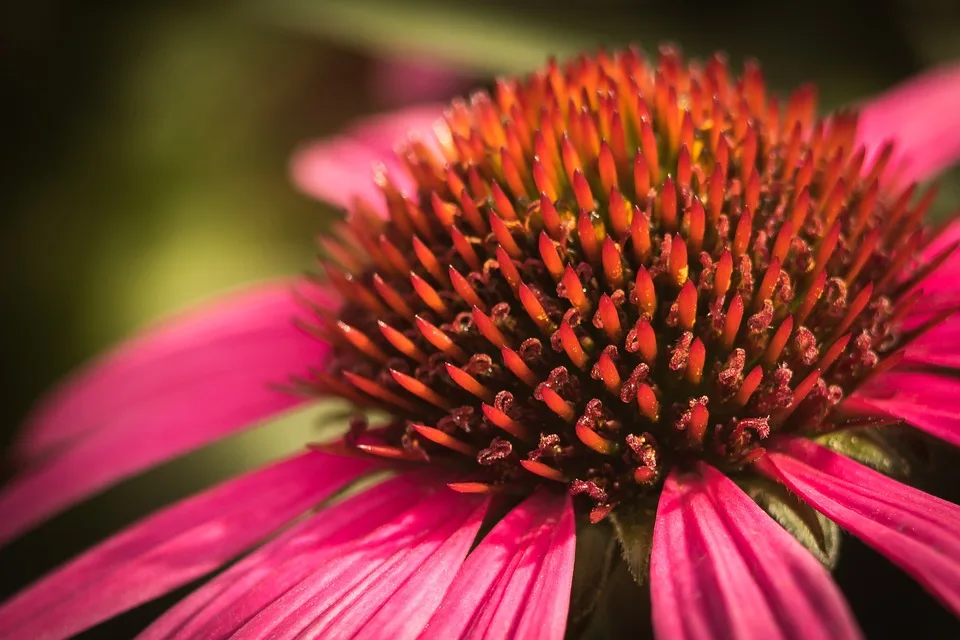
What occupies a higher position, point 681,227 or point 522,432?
point 681,227

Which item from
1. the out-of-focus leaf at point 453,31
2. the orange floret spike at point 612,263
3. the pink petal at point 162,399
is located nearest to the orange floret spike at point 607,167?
the orange floret spike at point 612,263

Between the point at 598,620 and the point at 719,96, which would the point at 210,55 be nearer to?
the point at 719,96

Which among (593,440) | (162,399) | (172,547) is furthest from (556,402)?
(162,399)

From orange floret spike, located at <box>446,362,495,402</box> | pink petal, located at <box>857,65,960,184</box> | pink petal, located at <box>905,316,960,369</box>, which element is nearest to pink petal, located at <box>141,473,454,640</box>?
orange floret spike, located at <box>446,362,495,402</box>

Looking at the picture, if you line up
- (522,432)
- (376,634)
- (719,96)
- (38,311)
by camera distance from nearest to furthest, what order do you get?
(376,634), (522,432), (719,96), (38,311)

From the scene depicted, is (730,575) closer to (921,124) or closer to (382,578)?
(382,578)

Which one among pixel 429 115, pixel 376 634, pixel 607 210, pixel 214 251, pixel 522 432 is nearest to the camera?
pixel 376 634

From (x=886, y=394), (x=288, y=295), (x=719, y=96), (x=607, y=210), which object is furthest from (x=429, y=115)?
(x=886, y=394)

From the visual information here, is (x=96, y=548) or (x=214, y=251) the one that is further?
(x=214, y=251)
